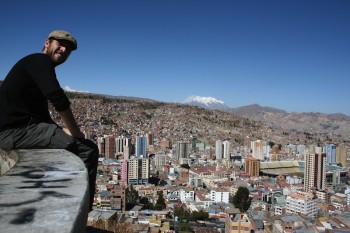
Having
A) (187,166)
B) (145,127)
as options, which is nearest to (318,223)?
(187,166)

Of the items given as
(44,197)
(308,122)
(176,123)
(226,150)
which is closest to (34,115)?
(44,197)

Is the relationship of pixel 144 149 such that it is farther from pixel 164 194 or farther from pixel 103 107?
pixel 103 107

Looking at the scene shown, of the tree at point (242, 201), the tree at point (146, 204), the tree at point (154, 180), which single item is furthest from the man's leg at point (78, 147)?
the tree at point (154, 180)

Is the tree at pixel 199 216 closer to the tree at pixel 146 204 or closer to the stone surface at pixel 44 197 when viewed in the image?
the tree at pixel 146 204

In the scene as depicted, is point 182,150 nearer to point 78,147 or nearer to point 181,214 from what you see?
point 181,214

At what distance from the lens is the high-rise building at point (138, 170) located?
20.0m

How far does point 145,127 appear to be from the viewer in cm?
4634

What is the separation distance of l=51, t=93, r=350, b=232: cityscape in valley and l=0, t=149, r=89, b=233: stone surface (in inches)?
55.9

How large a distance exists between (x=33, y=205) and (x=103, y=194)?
45.0 ft

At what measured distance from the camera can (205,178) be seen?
72.1 feet

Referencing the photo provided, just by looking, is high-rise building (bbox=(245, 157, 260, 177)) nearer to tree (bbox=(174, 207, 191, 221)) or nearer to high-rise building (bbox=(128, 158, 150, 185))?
high-rise building (bbox=(128, 158, 150, 185))

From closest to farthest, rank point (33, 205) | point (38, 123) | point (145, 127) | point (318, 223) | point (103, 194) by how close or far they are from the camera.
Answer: point (33, 205) → point (38, 123) → point (318, 223) → point (103, 194) → point (145, 127)

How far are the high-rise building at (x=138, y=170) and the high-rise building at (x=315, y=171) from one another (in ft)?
31.5

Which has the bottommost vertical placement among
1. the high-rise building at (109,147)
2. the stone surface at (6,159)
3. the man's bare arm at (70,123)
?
the high-rise building at (109,147)
